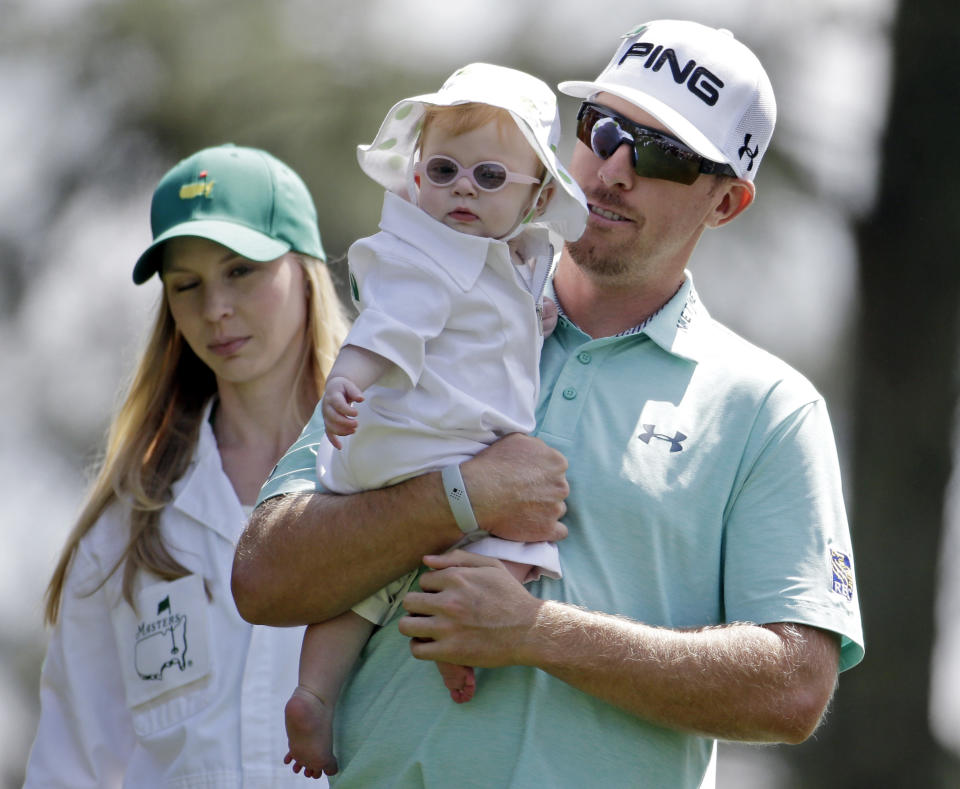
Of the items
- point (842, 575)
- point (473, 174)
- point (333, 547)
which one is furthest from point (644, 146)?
point (333, 547)

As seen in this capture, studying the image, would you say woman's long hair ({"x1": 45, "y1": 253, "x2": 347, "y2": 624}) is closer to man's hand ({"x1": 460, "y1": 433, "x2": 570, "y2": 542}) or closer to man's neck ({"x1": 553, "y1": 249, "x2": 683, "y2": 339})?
man's neck ({"x1": 553, "y1": 249, "x2": 683, "y2": 339})

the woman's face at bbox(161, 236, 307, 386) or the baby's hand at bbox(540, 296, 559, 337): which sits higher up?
the baby's hand at bbox(540, 296, 559, 337)

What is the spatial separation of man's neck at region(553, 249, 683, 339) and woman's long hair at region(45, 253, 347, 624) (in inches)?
47.0

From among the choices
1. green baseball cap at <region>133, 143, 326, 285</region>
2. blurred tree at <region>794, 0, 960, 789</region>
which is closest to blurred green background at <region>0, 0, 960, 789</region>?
blurred tree at <region>794, 0, 960, 789</region>

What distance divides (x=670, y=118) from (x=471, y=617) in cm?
140

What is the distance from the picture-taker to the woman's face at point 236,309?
488 centimetres

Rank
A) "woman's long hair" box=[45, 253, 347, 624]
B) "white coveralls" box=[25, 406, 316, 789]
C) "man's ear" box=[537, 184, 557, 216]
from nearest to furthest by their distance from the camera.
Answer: "man's ear" box=[537, 184, 557, 216], "white coveralls" box=[25, 406, 316, 789], "woman's long hair" box=[45, 253, 347, 624]

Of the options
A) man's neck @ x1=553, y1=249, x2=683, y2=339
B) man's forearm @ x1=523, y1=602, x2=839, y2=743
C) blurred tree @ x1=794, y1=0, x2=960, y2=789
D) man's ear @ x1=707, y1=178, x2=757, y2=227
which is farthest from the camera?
blurred tree @ x1=794, y1=0, x2=960, y2=789

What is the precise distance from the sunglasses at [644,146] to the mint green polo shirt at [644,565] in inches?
23.9

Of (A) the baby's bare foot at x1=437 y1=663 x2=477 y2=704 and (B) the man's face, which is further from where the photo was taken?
(B) the man's face

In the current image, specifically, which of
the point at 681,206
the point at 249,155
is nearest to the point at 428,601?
the point at 681,206

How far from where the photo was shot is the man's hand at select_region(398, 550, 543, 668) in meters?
3.29

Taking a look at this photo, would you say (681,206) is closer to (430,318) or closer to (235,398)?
(430,318)

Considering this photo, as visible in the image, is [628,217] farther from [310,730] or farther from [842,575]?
[310,730]
